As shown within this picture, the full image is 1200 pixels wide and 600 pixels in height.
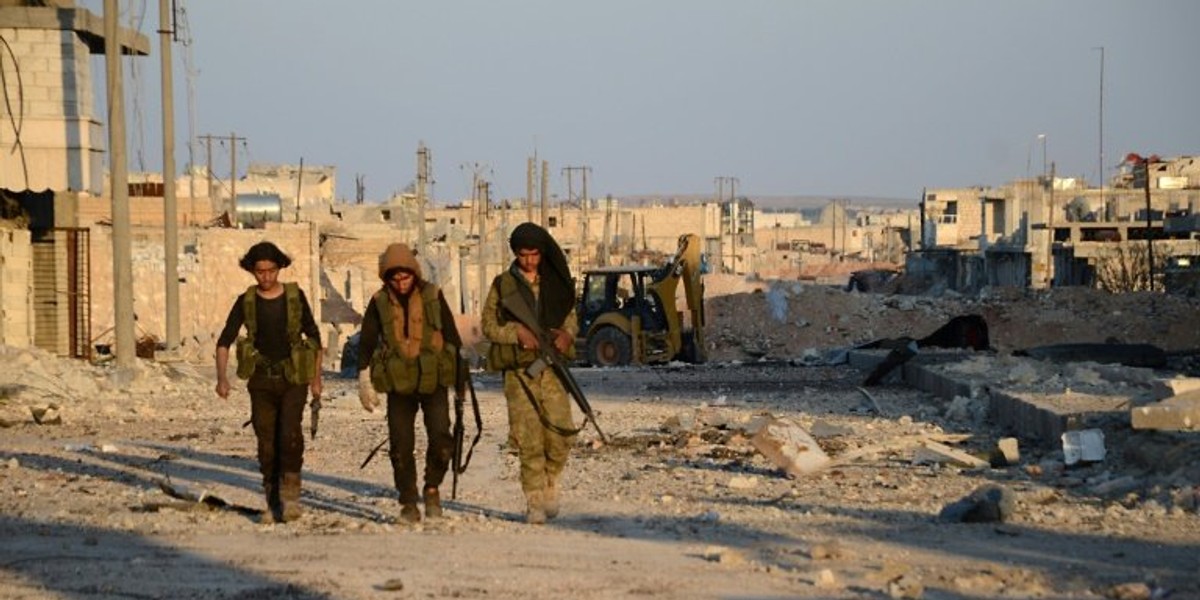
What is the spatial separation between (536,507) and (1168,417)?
515 centimetres

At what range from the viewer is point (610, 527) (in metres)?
10.0

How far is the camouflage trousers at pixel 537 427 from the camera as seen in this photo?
10211 millimetres

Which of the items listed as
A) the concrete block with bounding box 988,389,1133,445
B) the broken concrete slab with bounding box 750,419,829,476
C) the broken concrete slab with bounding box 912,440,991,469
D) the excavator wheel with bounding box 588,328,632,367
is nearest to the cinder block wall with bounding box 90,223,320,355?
the excavator wheel with bounding box 588,328,632,367

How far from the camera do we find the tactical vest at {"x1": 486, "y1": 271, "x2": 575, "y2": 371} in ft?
33.6

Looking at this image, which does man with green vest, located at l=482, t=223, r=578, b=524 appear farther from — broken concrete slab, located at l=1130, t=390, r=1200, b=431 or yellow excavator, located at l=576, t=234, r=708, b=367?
yellow excavator, located at l=576, t=234, r=708, b=367

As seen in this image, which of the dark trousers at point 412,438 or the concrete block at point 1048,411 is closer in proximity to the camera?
the dark trousers at point 412,438

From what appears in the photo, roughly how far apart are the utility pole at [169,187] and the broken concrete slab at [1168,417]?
2266 cm

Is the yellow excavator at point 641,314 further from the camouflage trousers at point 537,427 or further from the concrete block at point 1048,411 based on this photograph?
the camouflage trousers at point 537,427

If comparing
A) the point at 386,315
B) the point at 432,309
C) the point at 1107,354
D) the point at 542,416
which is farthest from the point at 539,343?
the point at 1107,354

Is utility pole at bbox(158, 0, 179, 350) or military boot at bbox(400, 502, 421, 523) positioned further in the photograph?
utility pole at bbox(158, 0, 179, 350)

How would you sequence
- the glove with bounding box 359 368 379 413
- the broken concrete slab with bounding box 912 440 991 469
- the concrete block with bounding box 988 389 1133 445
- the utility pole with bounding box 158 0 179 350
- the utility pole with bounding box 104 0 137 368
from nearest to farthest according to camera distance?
the glove with bounding box 359 368 379 413 → the broken concrete slab with bounding box 912 440 991 469 → the concrete block with bounding box 988 389 1133 445 → the utility pole with bounding box 104 0 137 368 → the utility pole with bounding box 158 0 179 350

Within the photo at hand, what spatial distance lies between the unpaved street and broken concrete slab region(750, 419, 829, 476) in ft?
0.45

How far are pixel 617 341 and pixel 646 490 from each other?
69.7 ft

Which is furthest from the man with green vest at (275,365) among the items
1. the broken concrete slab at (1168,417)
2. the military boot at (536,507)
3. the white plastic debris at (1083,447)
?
the broken concrete slab at (1168,417)
